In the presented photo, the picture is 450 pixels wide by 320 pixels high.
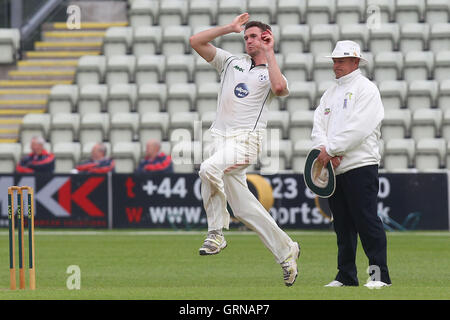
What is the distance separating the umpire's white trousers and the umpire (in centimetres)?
55

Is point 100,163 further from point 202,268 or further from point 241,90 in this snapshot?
point 241,90

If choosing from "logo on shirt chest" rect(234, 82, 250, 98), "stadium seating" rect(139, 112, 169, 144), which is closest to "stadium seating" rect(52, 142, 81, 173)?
"stadium seating" rect(139, 112, 169, 144)

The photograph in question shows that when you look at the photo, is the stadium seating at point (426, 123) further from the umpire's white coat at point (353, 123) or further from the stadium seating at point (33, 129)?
the umpire's white coat at point (353, 123)

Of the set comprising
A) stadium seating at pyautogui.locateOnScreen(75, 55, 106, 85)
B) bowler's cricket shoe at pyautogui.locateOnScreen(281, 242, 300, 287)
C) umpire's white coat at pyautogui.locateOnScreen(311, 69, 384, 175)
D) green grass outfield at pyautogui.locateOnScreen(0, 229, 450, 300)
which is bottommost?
green grass outfield at pyautogui.locateOnScreen(0, 229, 450, 300)

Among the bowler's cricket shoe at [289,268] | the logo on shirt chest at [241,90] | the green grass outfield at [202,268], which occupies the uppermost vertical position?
the logo on shirt chest at [241,90]

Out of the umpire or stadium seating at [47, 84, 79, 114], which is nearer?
the umpire

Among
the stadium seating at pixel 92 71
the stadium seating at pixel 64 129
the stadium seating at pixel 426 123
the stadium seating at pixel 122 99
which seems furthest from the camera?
the stadium seating at pixel 92 71

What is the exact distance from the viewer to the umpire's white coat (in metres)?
8.72

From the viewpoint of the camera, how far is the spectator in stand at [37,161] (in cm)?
1962

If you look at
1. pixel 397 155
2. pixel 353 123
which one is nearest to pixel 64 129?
pixel 397 155

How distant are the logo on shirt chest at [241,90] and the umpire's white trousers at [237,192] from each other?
323 mm

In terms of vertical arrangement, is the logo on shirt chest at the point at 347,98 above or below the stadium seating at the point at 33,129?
below

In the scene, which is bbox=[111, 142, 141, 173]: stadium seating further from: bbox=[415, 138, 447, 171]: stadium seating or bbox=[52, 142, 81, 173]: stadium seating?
bbox=[415, 138, 447, 171]: stadium seating

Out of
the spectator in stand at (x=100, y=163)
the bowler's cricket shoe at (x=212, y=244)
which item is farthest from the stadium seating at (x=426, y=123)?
the bowler's cricket shoe at (x=212, y=244)
